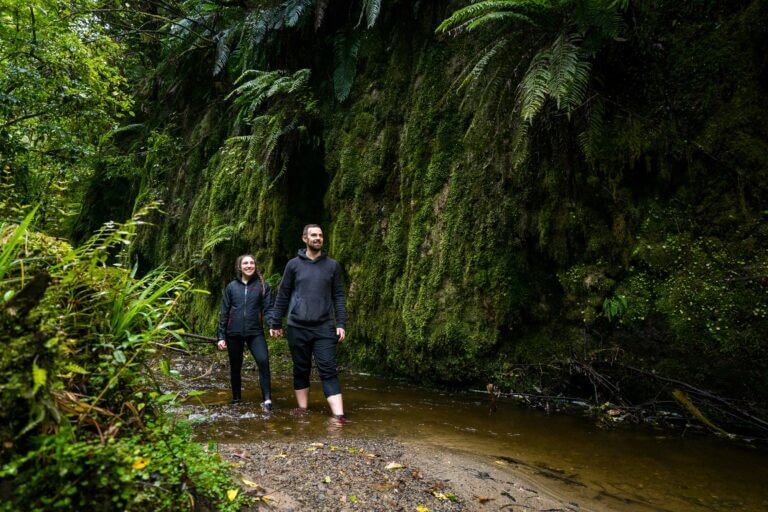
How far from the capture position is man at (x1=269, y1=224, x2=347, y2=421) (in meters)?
4.80

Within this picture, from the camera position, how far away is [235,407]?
4.89 m

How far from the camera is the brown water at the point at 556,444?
3.02 meters

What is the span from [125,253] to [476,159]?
189 inches

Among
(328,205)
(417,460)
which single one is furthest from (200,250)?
(417,460)

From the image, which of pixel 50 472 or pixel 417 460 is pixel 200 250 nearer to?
pixel 417 460

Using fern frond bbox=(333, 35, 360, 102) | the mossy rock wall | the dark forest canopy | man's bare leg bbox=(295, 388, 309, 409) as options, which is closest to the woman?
man's bare leg bbox=(295, 388, 309, 409)

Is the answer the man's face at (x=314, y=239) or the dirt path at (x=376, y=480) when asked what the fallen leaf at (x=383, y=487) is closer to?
the dirt path at (x=376, y=480)

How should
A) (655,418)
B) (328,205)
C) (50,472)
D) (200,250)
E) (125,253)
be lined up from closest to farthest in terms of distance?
1. (50,472)
2. (125,253)
3. (655,418)
4. (328,205)
5. (200,250)

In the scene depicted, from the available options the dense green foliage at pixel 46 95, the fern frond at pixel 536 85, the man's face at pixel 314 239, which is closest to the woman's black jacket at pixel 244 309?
the man's face at pixel 314 239

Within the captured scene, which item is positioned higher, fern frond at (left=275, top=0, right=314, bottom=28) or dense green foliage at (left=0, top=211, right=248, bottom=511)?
fern frond at (left=275, top=0, right=314, bottom=28)

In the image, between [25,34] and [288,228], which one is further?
[288,228]

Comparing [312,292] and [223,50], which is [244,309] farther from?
[223,50]

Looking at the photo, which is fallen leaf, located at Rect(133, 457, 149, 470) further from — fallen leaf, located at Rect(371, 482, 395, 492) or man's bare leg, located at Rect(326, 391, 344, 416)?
man's bare leg, located at Rect(326, 391, 344, 416)

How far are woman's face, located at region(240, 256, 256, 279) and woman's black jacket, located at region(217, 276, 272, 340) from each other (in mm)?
88
